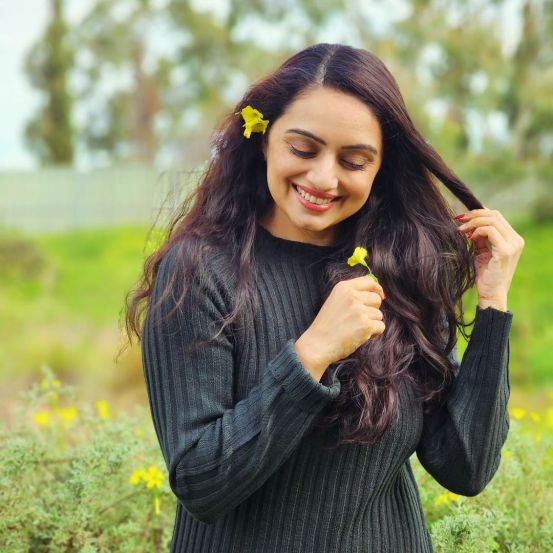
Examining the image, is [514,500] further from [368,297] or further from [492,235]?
[368,297]

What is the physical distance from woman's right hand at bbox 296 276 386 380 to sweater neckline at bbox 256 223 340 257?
0.22 metres

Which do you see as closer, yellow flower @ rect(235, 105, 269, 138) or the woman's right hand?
the woman's right hand

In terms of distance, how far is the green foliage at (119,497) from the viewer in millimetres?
2291

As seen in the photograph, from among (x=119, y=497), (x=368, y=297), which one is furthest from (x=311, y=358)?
(x=119, y=497)

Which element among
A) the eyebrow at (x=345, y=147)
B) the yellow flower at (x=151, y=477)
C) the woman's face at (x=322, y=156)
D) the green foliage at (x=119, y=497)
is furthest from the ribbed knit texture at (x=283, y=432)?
the yellow flower at (x=151, y=477)

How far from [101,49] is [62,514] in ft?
70.9

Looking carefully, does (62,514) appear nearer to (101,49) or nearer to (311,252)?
(311,252)

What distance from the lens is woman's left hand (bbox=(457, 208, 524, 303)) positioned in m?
1.76

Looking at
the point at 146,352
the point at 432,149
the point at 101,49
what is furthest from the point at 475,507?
the point at 101,49

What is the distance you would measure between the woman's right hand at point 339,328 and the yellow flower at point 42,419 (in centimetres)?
171

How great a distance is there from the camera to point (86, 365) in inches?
298

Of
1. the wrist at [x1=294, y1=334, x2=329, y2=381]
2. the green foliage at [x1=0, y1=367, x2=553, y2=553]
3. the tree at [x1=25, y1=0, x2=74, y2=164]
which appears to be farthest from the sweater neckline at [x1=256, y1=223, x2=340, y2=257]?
the tree at [x1=25, y1=0, x2=74, y2=164]

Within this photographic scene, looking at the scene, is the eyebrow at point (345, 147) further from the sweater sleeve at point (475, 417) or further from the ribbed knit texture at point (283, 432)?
the sweater sleeve at point (475, 417)

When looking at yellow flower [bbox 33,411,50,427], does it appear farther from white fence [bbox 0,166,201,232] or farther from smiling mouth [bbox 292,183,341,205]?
white fence [bbox 0,166,201,232]
